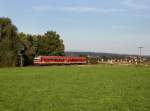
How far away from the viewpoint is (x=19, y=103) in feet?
51.4

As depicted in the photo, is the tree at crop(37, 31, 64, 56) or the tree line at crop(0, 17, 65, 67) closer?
the tree line at crop(0, 17, 65, 67)

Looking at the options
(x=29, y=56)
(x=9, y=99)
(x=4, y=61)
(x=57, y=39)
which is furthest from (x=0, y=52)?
(x=9, y=99)

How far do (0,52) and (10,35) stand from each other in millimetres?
4846

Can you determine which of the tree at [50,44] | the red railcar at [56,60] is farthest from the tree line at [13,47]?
the tree at [50,44]

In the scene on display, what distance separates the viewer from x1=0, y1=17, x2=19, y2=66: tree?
83.1 meters

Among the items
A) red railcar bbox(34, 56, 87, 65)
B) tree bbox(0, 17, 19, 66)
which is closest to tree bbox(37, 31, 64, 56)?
red railcar bbox(34, 56, 87, 65)

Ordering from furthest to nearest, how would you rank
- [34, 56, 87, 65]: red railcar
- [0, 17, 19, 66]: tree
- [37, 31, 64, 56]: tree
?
[37, 31, 64, 56]: tree, [34, 56, 87, 65]: red railcar, [0, 17, 19, 66]: tree

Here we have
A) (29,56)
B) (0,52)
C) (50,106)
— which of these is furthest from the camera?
(29,56)

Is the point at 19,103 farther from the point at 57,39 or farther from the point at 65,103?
the point at 57,39

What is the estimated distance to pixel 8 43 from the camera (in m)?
84.5

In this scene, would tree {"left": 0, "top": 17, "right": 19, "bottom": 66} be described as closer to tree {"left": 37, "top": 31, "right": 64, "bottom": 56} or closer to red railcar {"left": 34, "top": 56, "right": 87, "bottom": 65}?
red railcar {"left": 34, "top": 56, "right": 87, "bottom": 65}

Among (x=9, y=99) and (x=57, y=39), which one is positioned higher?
(x=57, y=39)

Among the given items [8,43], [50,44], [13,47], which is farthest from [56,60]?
[50,44]

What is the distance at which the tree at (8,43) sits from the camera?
83125 mm
